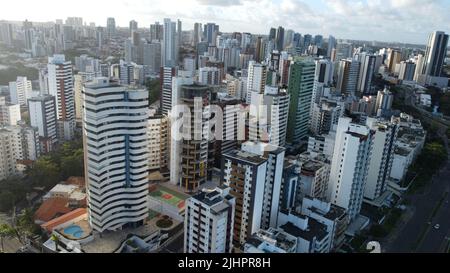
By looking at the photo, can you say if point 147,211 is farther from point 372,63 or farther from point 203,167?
point 372,63


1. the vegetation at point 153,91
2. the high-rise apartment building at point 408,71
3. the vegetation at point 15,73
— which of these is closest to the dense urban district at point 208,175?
the vegetation at point 153,91

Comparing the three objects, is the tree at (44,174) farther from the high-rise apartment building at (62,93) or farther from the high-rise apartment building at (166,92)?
the high-rise apartment building at (166,92)

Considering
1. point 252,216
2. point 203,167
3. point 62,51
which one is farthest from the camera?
point 62,51

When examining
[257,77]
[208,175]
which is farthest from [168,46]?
[208,175]

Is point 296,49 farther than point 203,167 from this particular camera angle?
Yes

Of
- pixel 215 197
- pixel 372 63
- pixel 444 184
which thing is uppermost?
pixel 372 63
